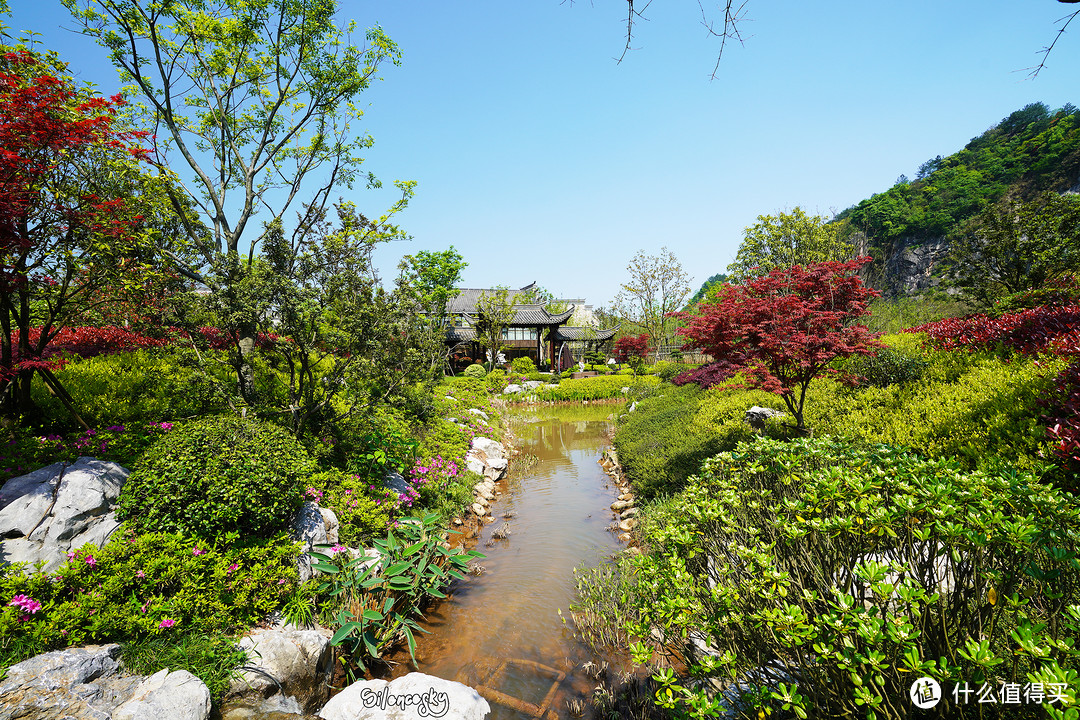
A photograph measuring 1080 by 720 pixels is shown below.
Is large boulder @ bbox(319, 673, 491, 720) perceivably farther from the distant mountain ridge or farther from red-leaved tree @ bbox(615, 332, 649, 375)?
the distant mountain ridge

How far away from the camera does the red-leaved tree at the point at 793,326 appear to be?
6.27 meters

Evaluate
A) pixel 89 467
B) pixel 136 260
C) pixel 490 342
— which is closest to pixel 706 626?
pixel 89 467

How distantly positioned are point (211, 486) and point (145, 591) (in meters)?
0.97

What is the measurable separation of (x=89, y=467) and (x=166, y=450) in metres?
0.70

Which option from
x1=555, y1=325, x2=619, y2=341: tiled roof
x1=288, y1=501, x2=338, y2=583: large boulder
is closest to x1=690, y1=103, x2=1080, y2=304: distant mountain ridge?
x1=555, y1=325, x2=619, y2=341: tiled roof

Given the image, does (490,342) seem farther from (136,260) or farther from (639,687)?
(639,687)

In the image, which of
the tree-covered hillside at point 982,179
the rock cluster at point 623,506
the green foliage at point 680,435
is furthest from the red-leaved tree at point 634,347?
the tree-covered hillside at point 982,179

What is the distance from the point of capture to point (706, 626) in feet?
8.17

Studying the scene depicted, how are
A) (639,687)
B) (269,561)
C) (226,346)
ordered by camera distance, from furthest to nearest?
(226,346)
(269,561)
(639,687)

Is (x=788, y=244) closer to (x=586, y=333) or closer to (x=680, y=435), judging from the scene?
(x=586, y=333)

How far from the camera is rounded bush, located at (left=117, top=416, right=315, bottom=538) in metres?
4.26

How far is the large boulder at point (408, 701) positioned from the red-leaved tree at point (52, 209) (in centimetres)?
468

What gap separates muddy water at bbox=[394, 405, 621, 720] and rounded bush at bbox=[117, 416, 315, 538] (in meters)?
2.25

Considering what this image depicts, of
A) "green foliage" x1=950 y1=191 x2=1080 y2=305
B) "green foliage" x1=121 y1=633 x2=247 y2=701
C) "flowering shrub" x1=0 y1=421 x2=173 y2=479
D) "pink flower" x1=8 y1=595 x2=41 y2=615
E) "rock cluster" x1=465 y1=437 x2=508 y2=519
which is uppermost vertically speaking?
"green foliage" x1=950 y1=191 x2=1080 y2=305
